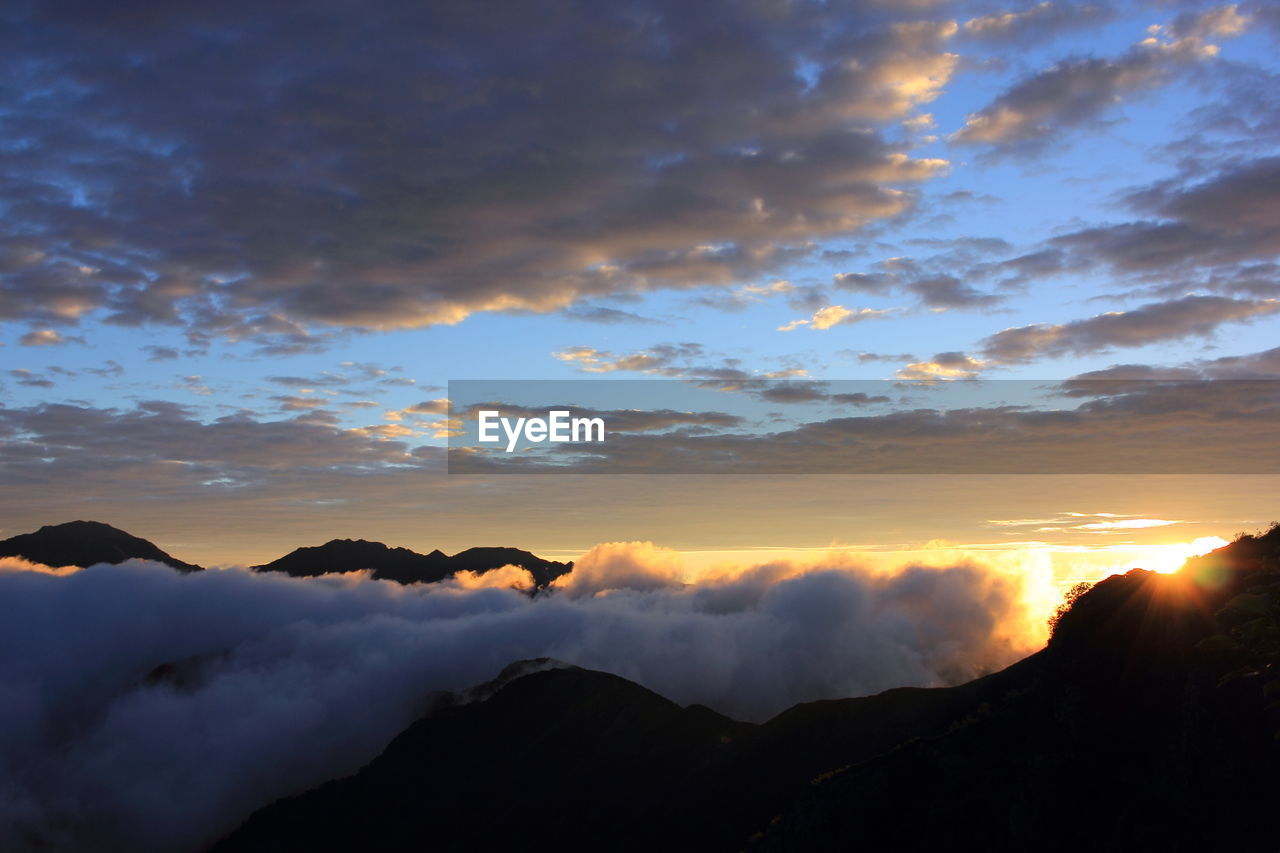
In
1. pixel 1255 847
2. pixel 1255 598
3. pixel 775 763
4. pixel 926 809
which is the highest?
pixel 1255 598

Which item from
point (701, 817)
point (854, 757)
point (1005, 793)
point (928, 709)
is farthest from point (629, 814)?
point (1005, 793)

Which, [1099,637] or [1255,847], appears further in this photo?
[1099,637]

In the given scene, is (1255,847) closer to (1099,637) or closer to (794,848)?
(1099,637)

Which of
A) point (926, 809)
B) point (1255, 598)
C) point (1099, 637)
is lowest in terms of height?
point (926, 809)

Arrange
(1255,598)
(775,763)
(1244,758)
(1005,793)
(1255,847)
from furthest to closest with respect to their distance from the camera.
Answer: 1. (775,763)
2. (1005,793)
3. (1244,758)
4. (1255,847)
5. (1255,598)

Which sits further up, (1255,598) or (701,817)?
(1255,598)

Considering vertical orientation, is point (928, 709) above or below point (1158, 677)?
below

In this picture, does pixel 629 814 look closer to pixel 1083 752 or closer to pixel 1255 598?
pixel 1083 752

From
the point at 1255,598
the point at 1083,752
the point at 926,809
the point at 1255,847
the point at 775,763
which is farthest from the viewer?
the point at 775,763

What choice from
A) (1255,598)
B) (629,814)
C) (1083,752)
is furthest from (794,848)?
(629,814)
